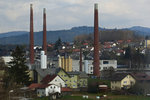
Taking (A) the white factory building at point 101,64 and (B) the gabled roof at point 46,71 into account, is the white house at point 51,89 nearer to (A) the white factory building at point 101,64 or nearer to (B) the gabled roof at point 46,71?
(B) the gabled roof at point 46,71

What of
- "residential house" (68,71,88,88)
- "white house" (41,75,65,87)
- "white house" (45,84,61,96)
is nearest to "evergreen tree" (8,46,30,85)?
"white house" (41,75,65,87)

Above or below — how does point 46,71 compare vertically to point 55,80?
above

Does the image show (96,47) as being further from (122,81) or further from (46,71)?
(122,81)

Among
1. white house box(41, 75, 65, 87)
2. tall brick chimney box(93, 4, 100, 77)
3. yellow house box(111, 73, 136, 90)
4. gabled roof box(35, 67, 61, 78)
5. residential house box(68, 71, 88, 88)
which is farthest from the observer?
tall brick chimney box(93, 4, 100, 77)

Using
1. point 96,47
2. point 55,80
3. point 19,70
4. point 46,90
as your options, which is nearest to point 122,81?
point 55,80

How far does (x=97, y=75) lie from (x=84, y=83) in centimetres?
393

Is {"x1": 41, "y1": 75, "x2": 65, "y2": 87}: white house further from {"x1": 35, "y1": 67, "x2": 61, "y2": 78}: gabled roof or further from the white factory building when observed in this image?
the white factory building

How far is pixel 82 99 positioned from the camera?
25.5 m

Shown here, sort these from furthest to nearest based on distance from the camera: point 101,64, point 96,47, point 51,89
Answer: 1. point 101,64
2. point 96,47
3. point 51,89

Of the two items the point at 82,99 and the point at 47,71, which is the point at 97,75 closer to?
the point at 47,71

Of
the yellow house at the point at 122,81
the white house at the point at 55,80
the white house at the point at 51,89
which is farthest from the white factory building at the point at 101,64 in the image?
the white house at the point at 51,89

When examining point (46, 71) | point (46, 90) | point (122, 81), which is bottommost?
point (46, 90)

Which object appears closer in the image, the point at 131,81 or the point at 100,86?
the point at 100,86

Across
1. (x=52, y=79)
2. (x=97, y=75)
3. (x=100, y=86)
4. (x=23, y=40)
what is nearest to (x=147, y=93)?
(x=100, y=86)
